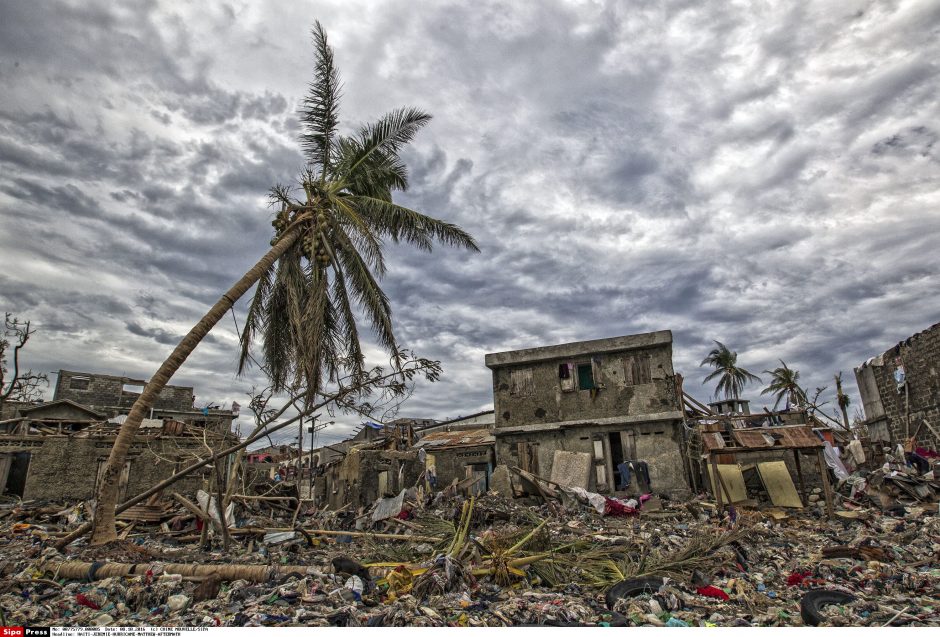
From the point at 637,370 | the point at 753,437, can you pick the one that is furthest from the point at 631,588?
the point at 637,370

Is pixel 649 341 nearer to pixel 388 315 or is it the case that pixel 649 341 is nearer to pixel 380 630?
pixel 388 315

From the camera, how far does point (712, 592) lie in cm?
648

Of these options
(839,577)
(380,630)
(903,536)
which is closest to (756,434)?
(903,536)

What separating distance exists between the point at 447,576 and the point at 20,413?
96.5ft

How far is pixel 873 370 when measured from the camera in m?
17.4

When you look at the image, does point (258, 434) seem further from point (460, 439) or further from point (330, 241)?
point (460, 439)

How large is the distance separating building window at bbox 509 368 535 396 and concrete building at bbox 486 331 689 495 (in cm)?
3

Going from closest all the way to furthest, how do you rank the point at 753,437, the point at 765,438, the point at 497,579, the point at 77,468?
the point at 497,579 < the point at 765,438 < the point at 753,437 < the point at 77,468

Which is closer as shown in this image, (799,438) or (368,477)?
(799,438)

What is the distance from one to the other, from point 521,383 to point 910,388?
443 inches

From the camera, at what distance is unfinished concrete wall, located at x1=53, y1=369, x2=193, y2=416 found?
30.5 metres

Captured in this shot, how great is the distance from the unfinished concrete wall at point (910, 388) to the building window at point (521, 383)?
1074 cm

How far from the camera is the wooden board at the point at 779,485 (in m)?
13.2

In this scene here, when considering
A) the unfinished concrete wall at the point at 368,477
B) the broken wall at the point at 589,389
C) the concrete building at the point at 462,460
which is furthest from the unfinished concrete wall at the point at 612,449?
the unfinished concrete wall at the point at 368,477
